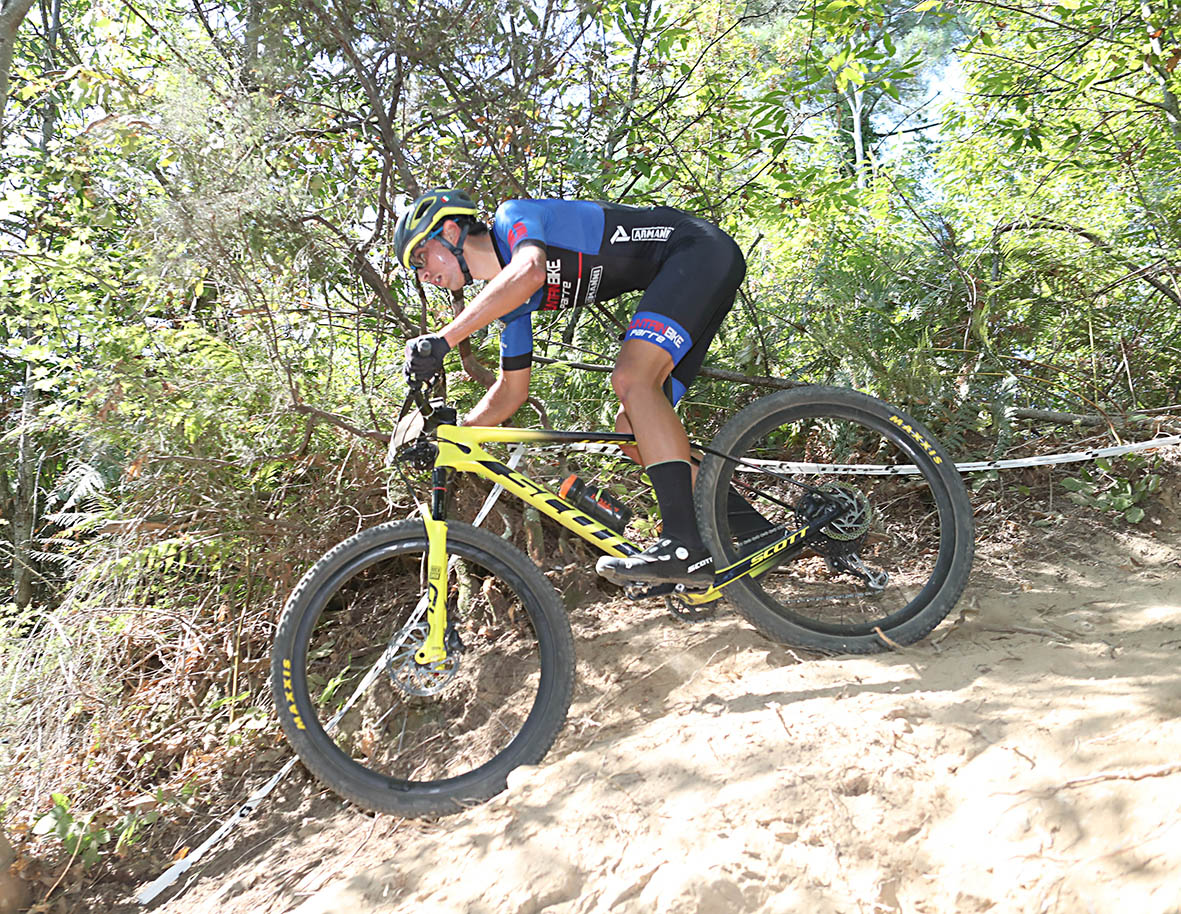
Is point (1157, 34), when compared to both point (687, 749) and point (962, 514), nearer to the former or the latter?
point (962, 514)

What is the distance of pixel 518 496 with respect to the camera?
298 centimetres

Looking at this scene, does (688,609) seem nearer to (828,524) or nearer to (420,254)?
(828,524)

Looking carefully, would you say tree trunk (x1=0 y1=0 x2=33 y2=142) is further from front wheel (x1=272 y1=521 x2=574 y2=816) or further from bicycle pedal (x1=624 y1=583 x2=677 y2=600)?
bicycle pedal (x1=624 y1=583 x2=677 y2=600)

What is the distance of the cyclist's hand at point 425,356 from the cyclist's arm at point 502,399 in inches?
23.5

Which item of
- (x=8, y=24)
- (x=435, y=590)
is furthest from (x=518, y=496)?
(x=8, y=24)

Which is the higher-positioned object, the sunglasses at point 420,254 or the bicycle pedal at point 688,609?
the sunglasses at point 420,254

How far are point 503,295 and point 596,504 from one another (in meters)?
0.92

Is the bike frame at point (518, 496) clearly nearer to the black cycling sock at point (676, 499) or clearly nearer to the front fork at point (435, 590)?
the front fork at point (435, 590)

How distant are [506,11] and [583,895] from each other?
4.19 metres

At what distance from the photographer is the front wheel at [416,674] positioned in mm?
2697

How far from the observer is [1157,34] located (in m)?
4.85

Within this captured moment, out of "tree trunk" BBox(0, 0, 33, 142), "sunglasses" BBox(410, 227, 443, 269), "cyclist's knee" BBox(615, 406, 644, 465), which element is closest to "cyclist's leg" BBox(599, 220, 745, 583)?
"cyclist's knee" BBox(615, 406, 644, 465)

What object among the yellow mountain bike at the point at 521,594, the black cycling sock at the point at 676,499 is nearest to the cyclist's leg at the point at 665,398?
the black cycling sock at the point at 676,499

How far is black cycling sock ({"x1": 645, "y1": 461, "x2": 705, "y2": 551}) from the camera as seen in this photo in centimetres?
295
